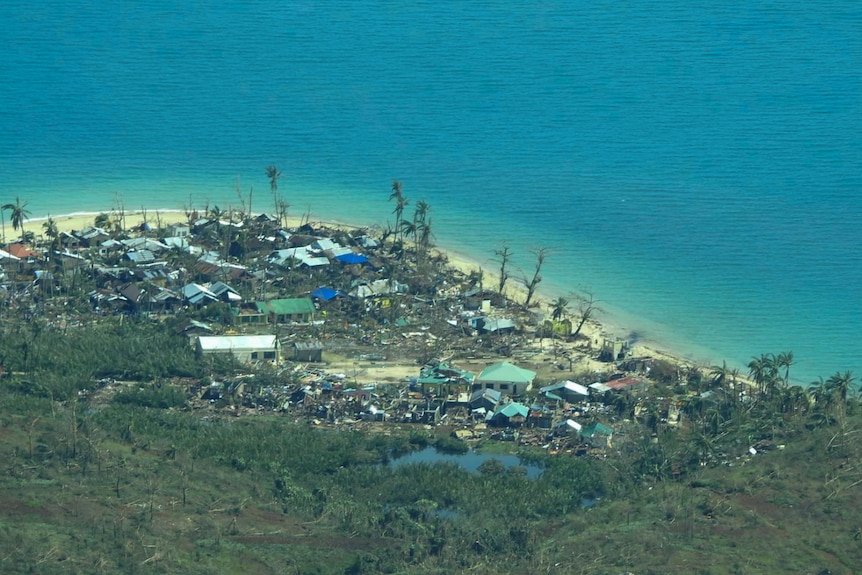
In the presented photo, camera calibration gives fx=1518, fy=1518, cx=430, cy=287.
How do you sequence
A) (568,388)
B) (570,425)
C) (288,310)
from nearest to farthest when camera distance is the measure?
1. (570,425)
2. (568,388)
3. (288,310)

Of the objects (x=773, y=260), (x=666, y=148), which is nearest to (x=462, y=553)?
(x=773, y=260)

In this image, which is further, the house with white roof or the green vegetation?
the house with white roof

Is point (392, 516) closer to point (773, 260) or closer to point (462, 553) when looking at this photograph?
point (462, 553)

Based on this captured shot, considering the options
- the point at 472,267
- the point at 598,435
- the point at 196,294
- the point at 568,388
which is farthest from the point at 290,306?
the point at 598,435

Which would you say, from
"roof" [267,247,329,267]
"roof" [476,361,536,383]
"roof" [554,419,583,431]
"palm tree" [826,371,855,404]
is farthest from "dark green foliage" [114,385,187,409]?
"palm tree" [826,371,855,404]

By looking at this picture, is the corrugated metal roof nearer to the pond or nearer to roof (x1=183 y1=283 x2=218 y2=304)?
roof (x1=183 y1=283 x2=218 y2=304)

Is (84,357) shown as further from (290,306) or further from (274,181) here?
(274,181)

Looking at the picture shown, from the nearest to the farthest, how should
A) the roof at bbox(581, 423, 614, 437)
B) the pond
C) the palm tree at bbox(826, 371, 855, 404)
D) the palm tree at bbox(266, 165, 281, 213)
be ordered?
1. the pond
2. the roof at bbox(581, 423, 614, 437)
3. the palm tree at bbox(826, 371, 855, 404)
4. the palm tree at bbox(266, 165, 281, 213)
